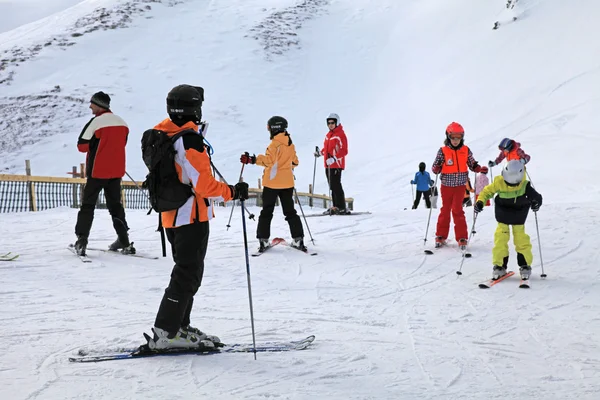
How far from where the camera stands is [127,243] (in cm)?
811

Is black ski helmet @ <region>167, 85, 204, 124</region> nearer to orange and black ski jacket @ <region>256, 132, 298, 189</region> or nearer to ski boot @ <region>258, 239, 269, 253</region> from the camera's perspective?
orange and black ski jacket @ <region>256, 132, 298, 189</region>

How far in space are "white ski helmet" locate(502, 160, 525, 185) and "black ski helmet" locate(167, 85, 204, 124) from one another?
12.8ft

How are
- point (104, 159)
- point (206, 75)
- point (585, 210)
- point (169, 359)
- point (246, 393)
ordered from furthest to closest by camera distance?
1. point (206, 75)
2. point (585, 210)
3. point (104, 159)
4. point (169, 359)
5. point (246, 393)

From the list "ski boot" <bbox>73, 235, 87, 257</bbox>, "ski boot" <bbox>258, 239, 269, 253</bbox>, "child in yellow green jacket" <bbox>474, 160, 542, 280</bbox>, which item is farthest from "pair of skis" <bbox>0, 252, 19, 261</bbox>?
"child in yellow green jacket" <bbox>474, 160, 542, 280</bbox>

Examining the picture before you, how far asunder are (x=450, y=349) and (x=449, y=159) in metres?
4.52

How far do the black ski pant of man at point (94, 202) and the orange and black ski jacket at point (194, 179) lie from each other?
3.59m

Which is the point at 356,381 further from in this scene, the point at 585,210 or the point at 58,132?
the point at 58,132

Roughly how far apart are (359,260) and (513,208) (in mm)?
2271

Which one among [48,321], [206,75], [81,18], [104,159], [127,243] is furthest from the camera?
[81,18]

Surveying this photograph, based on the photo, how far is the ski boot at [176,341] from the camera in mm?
4094

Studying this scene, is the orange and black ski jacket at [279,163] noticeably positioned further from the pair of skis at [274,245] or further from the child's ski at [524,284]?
the child's ski at [524,284]

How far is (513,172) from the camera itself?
21.5 ft

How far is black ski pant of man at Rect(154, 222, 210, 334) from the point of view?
4.05 metres

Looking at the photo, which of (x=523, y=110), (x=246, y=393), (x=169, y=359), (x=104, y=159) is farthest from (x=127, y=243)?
(x=523, y=110)
